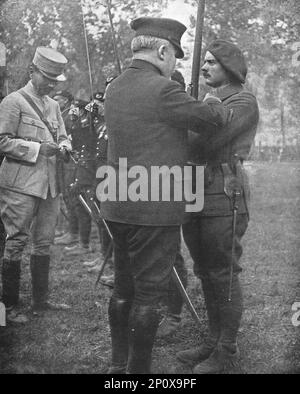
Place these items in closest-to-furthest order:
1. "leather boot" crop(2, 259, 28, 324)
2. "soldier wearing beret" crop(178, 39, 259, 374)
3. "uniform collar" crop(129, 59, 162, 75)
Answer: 1. "uniform collar" crop(129, 59, 162, 75)
2. "soldier wearing beret" crop(178, 39, 259, 374)
3. "leather boot" crop(2, 259, 28, 324)

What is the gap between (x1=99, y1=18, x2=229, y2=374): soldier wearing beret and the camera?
2812 millimetres

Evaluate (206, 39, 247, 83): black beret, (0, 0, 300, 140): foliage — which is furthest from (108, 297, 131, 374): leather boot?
(0, 0, 300, 140): foliage

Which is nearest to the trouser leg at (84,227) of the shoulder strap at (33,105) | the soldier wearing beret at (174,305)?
the shoulder strap at (33,105)

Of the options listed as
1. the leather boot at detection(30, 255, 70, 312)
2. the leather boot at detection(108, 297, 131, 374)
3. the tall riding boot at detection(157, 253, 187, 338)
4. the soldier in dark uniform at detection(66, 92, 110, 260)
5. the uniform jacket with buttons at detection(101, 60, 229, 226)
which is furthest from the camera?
the soldier in dark uniform at detection(66, 92, 110, 260)

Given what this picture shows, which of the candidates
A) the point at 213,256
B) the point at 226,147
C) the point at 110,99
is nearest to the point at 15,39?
the point at 110,99

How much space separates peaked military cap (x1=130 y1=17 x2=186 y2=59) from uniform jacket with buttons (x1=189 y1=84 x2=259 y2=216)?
0.61 m

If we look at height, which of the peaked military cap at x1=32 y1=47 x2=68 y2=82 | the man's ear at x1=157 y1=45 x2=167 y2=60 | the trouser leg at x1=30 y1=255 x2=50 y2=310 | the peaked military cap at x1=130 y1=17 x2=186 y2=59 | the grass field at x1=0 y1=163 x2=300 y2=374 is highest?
the peaked military cap at x1=32 y1=47 x2=68 y2=82

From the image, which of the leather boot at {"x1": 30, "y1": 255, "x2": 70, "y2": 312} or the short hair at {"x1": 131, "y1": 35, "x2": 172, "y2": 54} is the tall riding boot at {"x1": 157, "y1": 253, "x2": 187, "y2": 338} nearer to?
the leather boot at {"x1": 30, "y1": 255, "x2": 70, "y2": 312}

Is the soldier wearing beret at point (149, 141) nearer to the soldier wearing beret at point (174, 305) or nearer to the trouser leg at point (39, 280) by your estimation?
the soldier wearing beret at point (174, 305)

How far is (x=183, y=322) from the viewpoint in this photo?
14.1 ft

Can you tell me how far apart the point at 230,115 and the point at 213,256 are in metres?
0.97

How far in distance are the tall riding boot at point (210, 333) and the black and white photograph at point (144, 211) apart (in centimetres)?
1

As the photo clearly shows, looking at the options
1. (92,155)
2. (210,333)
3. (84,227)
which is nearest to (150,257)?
(210,333)
